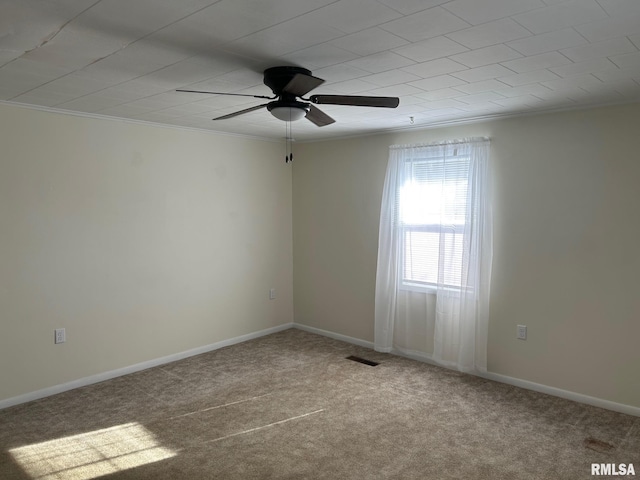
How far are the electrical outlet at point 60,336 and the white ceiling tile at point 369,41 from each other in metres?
3.25

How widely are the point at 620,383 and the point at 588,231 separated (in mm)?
1167

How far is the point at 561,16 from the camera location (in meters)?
1.91

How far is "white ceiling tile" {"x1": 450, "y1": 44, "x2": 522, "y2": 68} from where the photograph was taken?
2320mm

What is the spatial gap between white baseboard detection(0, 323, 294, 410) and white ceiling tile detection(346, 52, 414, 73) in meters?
3.42

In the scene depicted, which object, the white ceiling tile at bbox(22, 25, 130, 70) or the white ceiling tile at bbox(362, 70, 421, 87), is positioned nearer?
the white ceiling tile at bbox(22, 25, 130, 70)

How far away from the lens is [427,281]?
4637mm

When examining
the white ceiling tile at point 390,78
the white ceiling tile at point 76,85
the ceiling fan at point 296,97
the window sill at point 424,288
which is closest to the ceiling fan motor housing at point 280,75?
the ceiling fan at point 296,97

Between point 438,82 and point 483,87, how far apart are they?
0.35 m

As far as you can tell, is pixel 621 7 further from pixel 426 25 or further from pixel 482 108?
pixel 482 108

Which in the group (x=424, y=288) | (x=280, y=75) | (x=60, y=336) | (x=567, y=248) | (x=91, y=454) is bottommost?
(x=91, y=454)

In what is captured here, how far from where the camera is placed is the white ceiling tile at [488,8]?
1787mm

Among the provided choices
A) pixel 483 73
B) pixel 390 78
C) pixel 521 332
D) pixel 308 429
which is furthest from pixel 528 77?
pixel 308 429

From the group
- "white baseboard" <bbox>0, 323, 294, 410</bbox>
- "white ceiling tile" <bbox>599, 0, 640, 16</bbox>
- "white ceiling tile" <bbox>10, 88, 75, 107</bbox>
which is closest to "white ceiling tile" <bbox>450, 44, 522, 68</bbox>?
"white ceiling tile" <bbox>599, 0, 640, 16</bbox>

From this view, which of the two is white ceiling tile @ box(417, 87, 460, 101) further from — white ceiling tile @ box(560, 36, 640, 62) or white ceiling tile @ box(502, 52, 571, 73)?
white ceiling tile @ box(560, 36, 640, 62)
